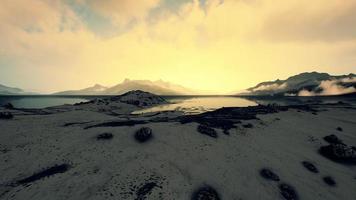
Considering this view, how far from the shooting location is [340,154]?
32031 mm

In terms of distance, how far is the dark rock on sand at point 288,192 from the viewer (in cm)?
2309

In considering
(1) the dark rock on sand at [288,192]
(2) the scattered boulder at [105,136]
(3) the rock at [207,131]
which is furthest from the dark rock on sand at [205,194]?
(2) the scattered boulder at [105,136]

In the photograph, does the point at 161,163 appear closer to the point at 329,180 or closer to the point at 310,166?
the point at 310,166

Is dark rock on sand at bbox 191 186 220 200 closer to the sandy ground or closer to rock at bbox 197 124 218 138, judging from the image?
the sandy ground

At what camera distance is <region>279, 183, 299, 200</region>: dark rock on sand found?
75.8 ft

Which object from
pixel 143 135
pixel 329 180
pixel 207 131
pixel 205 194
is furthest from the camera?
pixel 207 131

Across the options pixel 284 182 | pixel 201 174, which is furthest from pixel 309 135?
pixel 201 174

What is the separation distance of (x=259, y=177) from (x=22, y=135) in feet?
117

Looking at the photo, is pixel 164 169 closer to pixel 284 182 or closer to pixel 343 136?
pixel 284 182

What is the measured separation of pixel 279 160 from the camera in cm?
3006

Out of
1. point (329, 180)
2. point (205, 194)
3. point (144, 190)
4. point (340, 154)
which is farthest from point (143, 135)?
point (340, 154)

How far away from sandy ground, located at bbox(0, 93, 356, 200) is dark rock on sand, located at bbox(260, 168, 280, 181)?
0.60m

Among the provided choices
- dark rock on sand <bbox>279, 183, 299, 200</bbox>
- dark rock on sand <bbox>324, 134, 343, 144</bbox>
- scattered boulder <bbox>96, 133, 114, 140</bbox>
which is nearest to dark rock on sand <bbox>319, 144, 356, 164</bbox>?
dark rock on sand <bbox>324, 134, 343, 144</bbox>

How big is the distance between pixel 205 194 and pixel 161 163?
273 inches
